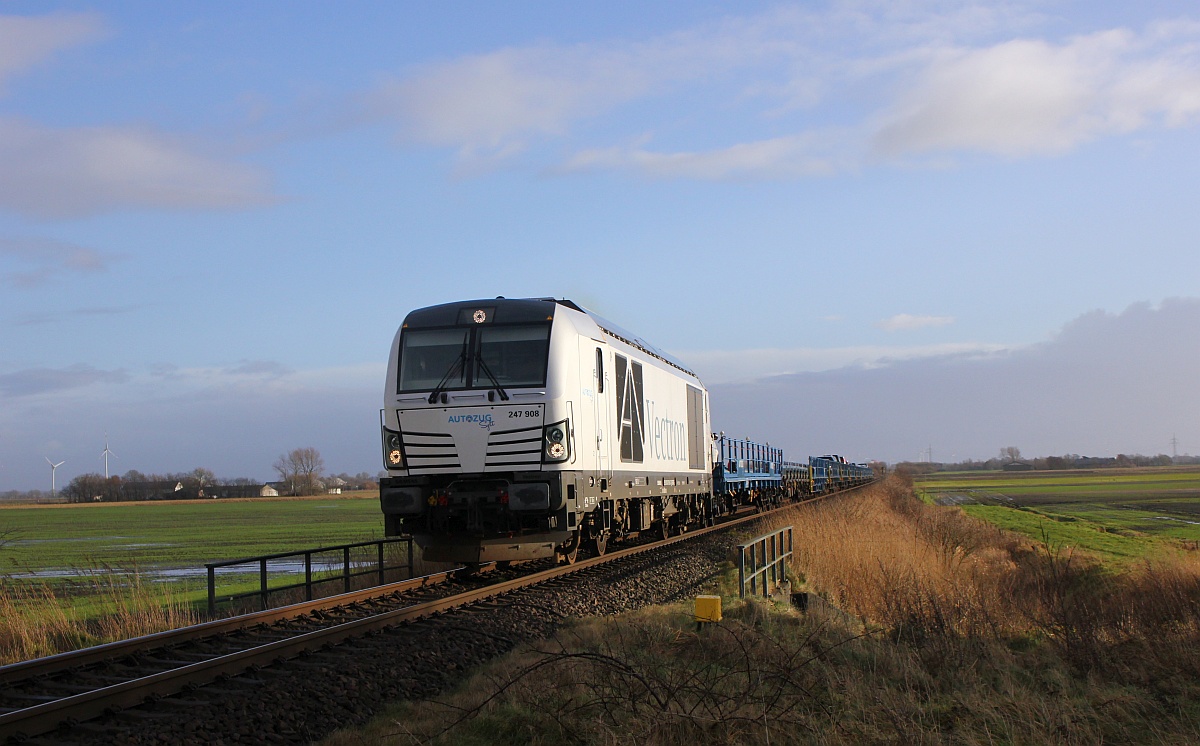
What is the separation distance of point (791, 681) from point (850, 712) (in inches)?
29.9

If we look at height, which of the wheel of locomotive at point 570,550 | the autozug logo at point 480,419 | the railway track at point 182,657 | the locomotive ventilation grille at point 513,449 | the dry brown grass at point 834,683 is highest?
the autozug logo at point 480,419

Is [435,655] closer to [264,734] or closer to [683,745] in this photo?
[264,734]

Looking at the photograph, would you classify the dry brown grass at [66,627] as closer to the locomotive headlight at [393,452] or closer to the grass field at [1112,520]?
the locomotive headlight at [393,452]

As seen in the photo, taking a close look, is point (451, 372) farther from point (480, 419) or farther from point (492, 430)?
point (492, 430)

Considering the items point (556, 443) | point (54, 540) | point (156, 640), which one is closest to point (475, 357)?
point (556, 443)

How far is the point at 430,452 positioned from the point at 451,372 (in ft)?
3.87

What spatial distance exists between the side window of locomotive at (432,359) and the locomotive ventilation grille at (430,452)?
0.71 m

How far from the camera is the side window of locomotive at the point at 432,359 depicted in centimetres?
1415

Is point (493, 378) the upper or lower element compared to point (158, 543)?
upper

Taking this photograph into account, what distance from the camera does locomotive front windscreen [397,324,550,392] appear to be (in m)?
14.0

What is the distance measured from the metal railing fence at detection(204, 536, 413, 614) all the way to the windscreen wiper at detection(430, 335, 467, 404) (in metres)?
Answer: 2.24

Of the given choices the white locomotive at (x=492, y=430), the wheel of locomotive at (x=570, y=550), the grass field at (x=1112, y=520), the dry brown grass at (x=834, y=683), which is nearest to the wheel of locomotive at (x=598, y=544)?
the wheel of locomotive at (x=570, y=550)

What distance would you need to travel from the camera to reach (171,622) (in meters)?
11.9

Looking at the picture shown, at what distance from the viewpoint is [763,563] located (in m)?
15.2
